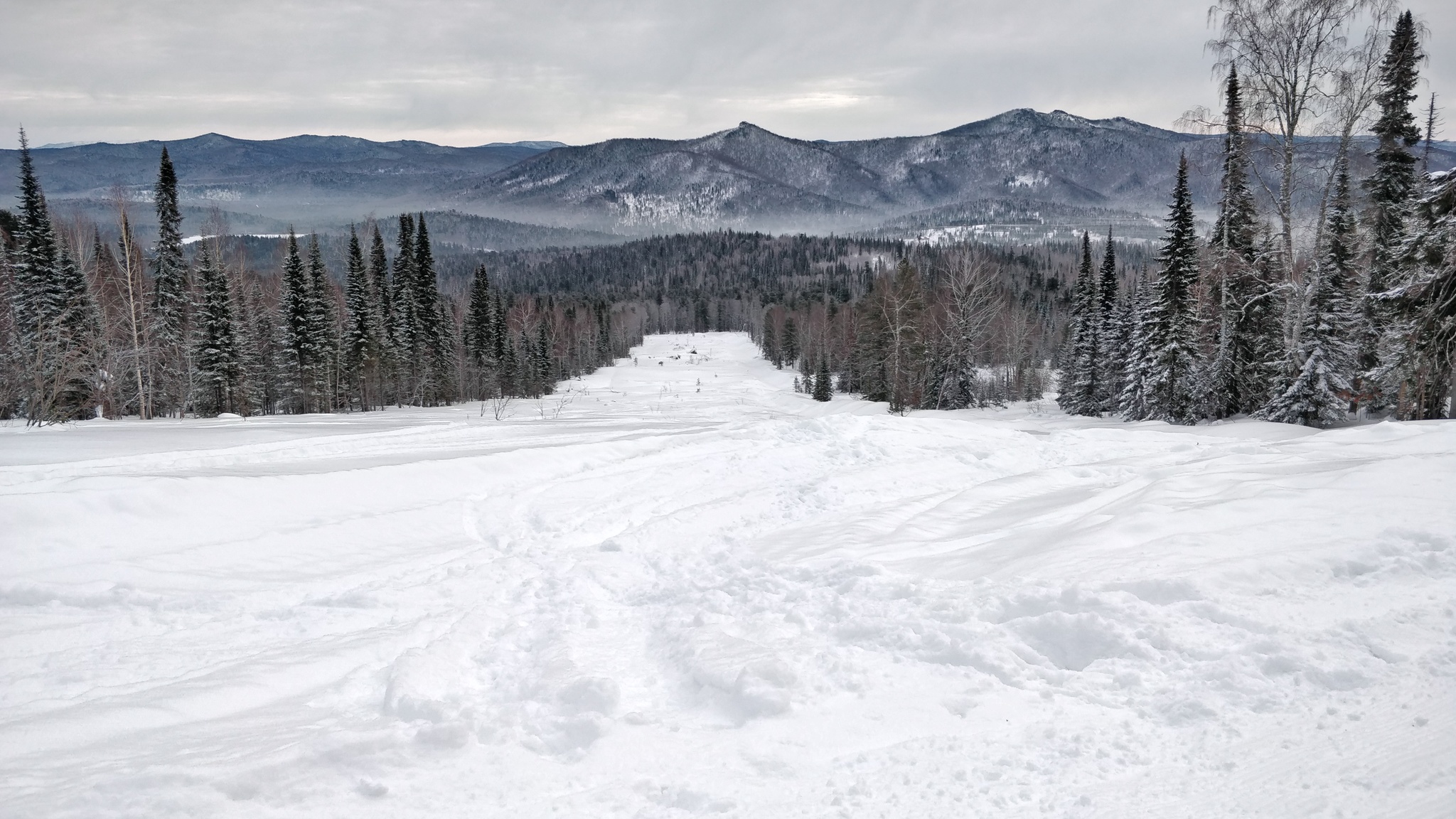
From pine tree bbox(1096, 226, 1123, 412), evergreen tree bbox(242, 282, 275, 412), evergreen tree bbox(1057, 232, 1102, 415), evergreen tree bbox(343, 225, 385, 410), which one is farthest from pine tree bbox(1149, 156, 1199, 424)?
evergreen tree bbox(242, 282, 275, 412)

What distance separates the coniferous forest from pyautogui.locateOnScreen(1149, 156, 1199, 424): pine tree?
8 centimetres

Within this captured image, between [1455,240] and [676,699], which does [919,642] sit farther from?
[1455,240]

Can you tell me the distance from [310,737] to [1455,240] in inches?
840

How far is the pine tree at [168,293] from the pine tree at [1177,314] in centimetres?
4724

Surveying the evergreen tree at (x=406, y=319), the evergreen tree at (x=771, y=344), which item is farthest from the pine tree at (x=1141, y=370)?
the evergreen tree at (x=771, y=344)

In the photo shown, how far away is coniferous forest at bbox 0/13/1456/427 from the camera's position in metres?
18.2

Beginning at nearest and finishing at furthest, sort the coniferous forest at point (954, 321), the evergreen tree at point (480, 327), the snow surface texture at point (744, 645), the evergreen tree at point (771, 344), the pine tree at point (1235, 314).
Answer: the snow surface texture at point (744, 645) → the coniferous forest at point (954, 321) → the pine tree at point (1235, 314) → the evergreen tree at point (480, 327) → the evergreen tree at point (771, 344)

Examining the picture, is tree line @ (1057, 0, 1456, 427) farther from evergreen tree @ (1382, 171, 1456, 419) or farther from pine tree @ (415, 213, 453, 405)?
pine tree @ (415, 213, 453, 405)

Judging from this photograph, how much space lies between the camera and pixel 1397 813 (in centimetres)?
302

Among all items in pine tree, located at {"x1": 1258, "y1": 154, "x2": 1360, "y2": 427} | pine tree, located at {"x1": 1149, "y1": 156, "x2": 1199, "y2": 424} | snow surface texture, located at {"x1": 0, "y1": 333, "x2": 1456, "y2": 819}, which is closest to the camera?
snow surface texture, located at {"x1": 0, "y1": 333, "x2": 1456, "y2": 819}

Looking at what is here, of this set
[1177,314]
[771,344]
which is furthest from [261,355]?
[771,344]

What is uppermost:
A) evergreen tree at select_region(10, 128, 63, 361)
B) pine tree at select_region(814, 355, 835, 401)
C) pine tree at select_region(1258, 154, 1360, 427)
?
evergreen tree at select_region(10, 128, 63, 361)

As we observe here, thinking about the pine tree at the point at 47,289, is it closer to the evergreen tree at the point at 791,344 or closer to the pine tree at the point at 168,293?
the pine tree at the point at 168,293

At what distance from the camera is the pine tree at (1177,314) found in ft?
91.8
